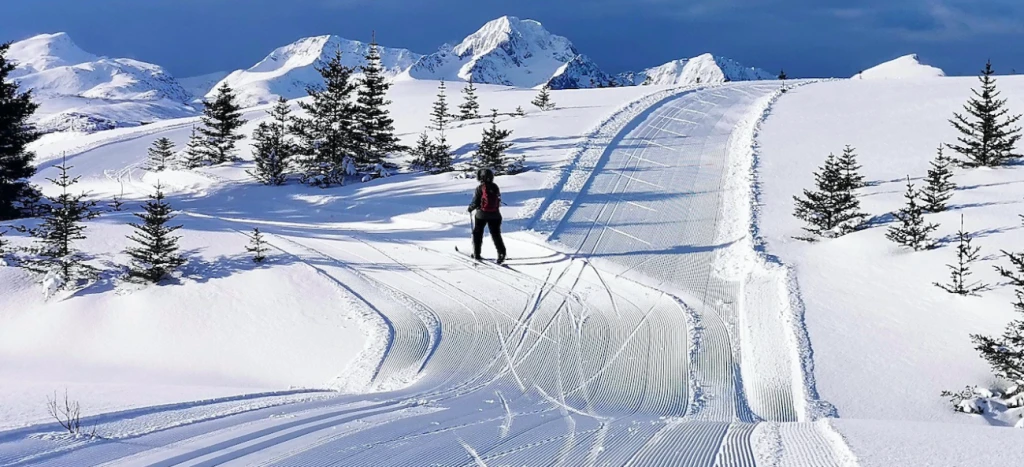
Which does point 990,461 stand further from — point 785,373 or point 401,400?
point 401,400

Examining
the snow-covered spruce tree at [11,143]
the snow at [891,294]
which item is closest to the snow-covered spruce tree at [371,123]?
the snow-covered spruce tree at [11,143]

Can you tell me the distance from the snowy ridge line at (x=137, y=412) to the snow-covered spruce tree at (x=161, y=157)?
90.0ft

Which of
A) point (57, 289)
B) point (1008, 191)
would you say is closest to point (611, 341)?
point (57, 289)

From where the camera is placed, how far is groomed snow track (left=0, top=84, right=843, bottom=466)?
3.90 meters

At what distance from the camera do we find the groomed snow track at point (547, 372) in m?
3.90

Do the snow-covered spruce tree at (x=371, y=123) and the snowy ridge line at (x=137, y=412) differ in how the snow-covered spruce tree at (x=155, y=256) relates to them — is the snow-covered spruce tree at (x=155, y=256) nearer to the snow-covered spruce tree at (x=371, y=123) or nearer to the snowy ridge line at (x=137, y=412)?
the snowy ridge line at (x=137, y=412)

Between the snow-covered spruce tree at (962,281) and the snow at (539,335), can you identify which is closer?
the snow at (539,335)

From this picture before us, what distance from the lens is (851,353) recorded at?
7023mm

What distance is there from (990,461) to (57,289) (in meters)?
11.6

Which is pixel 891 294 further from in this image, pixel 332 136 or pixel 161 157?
pixel 161 157

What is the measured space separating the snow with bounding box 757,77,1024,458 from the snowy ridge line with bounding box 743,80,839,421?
9cm

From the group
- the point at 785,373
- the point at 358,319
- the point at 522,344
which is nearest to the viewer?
the point at 785,373

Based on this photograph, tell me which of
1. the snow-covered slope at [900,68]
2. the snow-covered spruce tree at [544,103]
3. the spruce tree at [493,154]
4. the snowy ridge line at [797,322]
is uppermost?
the snow-covered slope at [900,68]

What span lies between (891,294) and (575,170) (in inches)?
403
